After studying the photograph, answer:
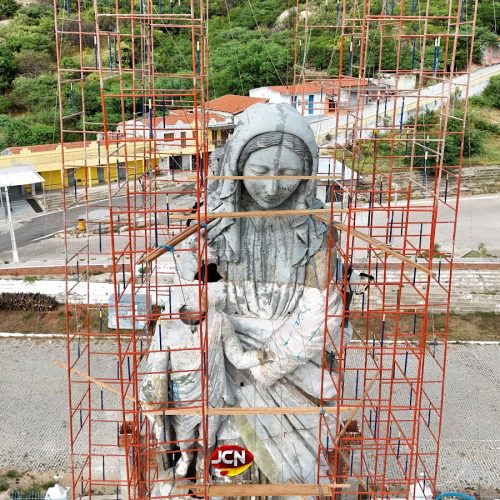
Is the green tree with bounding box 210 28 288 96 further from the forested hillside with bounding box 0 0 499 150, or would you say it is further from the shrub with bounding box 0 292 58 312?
the shrub with bounding box 0 292 58 312

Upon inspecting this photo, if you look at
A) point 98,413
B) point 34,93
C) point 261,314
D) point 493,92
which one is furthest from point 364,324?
point 493,92

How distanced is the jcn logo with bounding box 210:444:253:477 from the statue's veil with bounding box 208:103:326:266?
1.27 meters

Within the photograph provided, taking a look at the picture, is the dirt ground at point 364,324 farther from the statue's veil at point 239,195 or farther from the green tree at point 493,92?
the green tree at point 493,92

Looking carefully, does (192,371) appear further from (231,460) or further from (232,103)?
(232,103)

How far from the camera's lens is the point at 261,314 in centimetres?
495

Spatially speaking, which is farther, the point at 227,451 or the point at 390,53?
the point at 390,53

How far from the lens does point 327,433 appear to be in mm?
4828

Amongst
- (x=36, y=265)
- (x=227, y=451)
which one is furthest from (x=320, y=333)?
(x=36, y=265)

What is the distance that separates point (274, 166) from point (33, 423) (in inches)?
199

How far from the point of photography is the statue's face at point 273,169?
4.65m

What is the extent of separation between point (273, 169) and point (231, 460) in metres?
1.90

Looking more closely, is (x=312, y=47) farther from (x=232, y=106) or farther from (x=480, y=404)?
(x=480, y=404)

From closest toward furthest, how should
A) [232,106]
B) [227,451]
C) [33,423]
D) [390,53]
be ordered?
[227,451], [33,423], [232,106], [390,53]

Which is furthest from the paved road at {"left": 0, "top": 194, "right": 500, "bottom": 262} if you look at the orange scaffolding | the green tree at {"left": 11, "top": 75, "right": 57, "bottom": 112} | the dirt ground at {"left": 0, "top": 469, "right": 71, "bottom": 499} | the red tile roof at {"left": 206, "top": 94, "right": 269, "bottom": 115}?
the green tree at {"left": 11, "top": 75, "right": 57, "bottom": 112}
